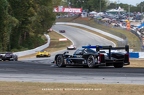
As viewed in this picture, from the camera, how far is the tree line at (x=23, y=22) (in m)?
68.4

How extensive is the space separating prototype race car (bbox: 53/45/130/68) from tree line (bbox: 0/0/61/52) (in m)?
42.5

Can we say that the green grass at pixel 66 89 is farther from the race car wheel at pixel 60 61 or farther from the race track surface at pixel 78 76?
the race car wheel at pixel 60 61

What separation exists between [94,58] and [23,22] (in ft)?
182

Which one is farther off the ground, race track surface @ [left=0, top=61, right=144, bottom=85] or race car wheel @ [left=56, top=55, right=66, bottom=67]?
race track surface @ [left=0, top=61, right=144, bottom=85]

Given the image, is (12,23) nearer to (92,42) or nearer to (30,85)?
(92,42)

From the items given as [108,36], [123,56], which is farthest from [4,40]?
[123,56]

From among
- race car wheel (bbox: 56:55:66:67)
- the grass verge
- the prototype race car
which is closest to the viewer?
the grass verge

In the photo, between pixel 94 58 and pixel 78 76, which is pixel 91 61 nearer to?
pixel 94 58

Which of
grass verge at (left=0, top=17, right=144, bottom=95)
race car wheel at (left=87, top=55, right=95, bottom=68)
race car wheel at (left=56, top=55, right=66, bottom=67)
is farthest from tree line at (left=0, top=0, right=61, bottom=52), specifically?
grass verge at (left=0, top=17, right=144, bottom=95)

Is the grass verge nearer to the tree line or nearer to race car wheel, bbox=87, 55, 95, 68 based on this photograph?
race car wheel, bbox=87, 55, 95, 68

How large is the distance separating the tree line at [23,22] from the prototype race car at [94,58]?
4248 cm

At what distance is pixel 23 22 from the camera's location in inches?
3105

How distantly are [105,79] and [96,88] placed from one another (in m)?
3.32

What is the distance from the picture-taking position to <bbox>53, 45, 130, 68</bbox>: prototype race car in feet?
81.0
